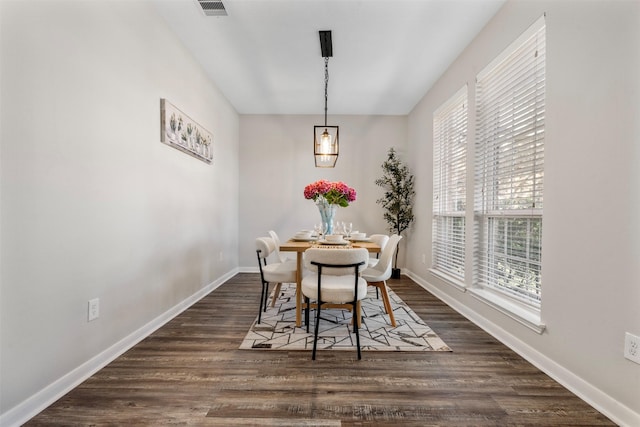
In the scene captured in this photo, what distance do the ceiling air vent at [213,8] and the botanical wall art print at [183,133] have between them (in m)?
0.87

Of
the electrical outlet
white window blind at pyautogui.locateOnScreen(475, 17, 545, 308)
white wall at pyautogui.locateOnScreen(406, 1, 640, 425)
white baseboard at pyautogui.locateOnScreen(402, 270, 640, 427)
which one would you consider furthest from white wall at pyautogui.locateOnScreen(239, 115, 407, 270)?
the electrical outlet

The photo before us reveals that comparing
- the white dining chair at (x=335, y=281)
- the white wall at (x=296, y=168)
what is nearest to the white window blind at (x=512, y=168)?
the white dining chair at (x=335, y=281)

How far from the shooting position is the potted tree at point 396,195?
4.79m

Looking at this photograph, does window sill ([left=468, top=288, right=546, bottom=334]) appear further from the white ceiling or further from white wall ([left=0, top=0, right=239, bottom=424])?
white wall ([left=0, top=0, right=239, bottom=424])

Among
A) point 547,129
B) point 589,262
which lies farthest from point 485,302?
point 547,129

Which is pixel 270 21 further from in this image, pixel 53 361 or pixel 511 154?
pixel 53 361

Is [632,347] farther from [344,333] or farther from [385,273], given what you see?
[344,333]

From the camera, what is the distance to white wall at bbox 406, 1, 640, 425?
1415 mm

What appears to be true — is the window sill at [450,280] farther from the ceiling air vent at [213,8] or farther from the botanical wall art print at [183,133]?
the ceiling air vent at [213,8]

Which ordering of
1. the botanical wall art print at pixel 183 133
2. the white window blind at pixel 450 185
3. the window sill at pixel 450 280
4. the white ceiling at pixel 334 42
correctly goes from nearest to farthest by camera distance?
1. the white ceiling at pixel 334 42
2. the botanical wall art print at pixel 183 133
3. the window sill at pixel 450 280
4. the white window blind at pixel 450 185

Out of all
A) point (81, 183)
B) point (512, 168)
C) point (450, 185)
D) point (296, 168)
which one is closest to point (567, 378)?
point (512, 168)

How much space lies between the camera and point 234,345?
2.28 metres

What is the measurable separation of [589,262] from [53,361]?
10.2 ft

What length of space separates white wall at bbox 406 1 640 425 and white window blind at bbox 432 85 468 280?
47.5 inches
